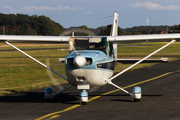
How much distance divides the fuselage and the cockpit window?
356mm

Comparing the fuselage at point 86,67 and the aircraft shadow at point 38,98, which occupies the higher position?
the fuselage at point 86,67

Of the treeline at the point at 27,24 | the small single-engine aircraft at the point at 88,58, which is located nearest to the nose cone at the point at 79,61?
the small single-engine aircraft at the point at 88,58

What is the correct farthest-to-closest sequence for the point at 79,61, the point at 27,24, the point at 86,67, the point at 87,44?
the point at 27,24 < the point at 87,44 < the point at 86,67 < the point at 79,61

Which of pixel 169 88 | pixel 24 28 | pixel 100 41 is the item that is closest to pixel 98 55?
pixel 100 41

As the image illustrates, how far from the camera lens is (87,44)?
8398 mm

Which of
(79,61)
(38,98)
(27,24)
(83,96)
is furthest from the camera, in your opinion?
(27,24)

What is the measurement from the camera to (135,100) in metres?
8.88

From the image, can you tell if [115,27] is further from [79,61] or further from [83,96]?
[79,61]

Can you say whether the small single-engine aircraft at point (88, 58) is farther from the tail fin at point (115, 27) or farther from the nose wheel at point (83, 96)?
the tail fin at point (115, 27)

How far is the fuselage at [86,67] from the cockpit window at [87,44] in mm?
356

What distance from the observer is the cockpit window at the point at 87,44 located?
27.4 ft

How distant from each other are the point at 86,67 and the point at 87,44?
1.16 m

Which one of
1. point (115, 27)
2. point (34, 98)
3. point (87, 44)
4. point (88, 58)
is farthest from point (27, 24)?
point (88, 58)

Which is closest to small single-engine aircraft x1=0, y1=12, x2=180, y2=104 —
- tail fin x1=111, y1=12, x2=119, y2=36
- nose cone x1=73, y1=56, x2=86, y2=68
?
nose cone x1=73, y1=56, x2=86, y2=68
